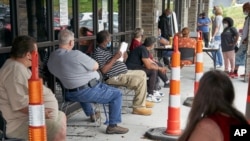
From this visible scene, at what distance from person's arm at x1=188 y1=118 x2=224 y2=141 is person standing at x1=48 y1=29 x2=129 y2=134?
2.42m

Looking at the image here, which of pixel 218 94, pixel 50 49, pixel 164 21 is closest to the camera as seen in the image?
pixel 218 94

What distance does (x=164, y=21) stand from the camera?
35.7 ft

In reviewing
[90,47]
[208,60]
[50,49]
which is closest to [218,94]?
[50,49]

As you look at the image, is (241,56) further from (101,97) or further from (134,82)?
(101,97)

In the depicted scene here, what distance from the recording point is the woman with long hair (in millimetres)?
2137

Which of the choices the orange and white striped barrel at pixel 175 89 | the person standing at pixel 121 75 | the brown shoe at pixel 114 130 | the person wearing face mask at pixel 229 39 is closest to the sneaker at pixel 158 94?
the person standing at pixel 121 75

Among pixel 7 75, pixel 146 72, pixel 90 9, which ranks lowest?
pixel 146 72

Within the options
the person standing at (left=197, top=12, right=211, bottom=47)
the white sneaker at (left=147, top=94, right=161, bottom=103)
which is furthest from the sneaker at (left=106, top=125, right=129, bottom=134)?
the person standing at (left=197, top=12, right=211, bottom=47)

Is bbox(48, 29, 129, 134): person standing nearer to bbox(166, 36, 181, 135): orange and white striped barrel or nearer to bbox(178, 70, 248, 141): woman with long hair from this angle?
bbox(166, 36, 181, 135): orange and white striped barrel

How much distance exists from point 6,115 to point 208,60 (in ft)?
32.3

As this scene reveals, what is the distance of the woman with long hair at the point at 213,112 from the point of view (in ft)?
7.01

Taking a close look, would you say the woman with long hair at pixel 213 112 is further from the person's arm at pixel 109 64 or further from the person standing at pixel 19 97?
the person's arm at pixel 109 64

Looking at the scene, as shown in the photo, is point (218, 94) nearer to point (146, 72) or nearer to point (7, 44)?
point (7, 44)

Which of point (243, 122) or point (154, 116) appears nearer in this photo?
point (243, 122)
